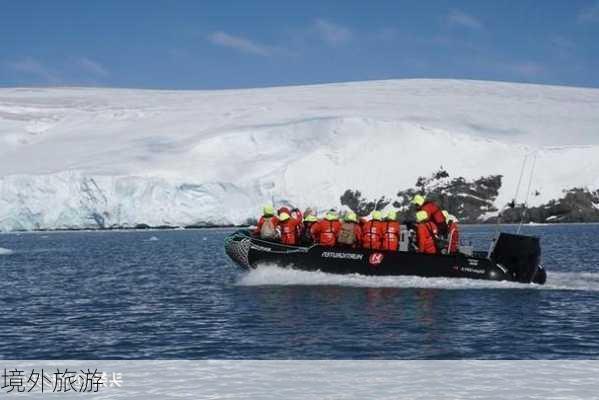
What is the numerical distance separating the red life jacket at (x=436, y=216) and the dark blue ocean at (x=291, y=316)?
1.21 meters

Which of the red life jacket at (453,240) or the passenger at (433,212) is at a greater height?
the passenger at (433,212)

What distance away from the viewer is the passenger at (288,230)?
1902cm

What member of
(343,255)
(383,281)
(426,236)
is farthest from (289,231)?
(426,236)

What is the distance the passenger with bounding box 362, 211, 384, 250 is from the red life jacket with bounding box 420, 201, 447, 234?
0.99 metres

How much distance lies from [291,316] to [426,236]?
499 centimetres

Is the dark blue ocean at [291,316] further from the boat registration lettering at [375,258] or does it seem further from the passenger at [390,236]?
the passenger at [390,236]

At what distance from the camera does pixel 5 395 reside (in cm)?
685

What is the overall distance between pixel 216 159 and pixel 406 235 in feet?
132

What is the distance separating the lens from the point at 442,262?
57.7ft

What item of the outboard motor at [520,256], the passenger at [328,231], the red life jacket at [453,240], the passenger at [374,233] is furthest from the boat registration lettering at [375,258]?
the outboard motor at [520,256]

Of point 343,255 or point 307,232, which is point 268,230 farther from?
point 343,255

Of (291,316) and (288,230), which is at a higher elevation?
(288,230)

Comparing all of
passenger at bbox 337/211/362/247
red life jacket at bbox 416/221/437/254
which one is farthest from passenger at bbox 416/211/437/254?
passenger at bbox 337/211/362/247

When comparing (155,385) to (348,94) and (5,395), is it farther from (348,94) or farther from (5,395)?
(348,94)
